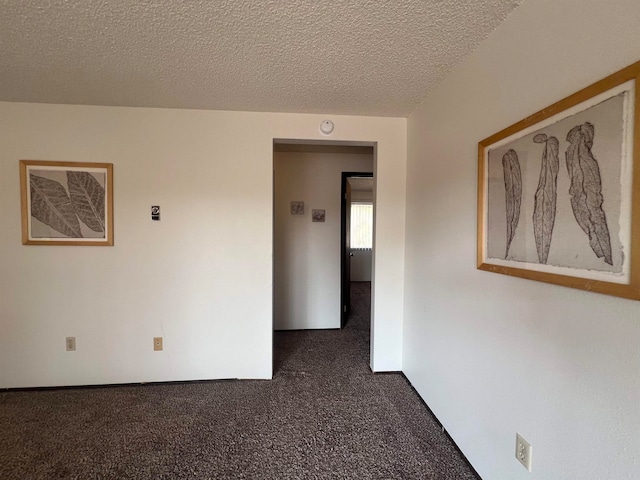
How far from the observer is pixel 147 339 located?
2.35 m

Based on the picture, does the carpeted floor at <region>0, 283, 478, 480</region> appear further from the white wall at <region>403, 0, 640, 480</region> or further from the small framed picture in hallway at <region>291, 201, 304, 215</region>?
the small framed picture in hallway at <region>291, 201, 304, 215</region>

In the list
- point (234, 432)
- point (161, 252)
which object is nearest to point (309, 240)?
point (161, 252)

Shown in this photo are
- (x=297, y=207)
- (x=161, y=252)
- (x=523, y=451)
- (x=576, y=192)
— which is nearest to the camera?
(x=576, y=192)

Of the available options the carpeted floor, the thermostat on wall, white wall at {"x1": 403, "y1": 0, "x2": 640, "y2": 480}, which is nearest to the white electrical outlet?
white wall at {"x1": 403, "y1": 0, "x2": 640, "y2": 480}

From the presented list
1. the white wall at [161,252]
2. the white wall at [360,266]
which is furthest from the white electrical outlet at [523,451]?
the white wall at [360,266]

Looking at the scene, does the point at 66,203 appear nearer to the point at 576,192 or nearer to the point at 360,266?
the point at 576,192

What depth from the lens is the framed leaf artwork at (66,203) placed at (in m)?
2.19

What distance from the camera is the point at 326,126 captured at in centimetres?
239

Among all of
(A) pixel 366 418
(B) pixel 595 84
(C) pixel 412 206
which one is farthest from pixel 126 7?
(A) pixel 366 418

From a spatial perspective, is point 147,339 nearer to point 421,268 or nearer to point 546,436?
point 421,268

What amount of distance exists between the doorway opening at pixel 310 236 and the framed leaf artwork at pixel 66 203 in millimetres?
1787

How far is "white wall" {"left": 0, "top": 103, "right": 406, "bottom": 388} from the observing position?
2221 millimetres

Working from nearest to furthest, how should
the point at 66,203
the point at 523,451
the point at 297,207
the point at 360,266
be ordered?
the point at 523,451 < the point at 66,203 < the point at 297,207 < the point at 360,266

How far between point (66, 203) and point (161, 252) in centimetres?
80
